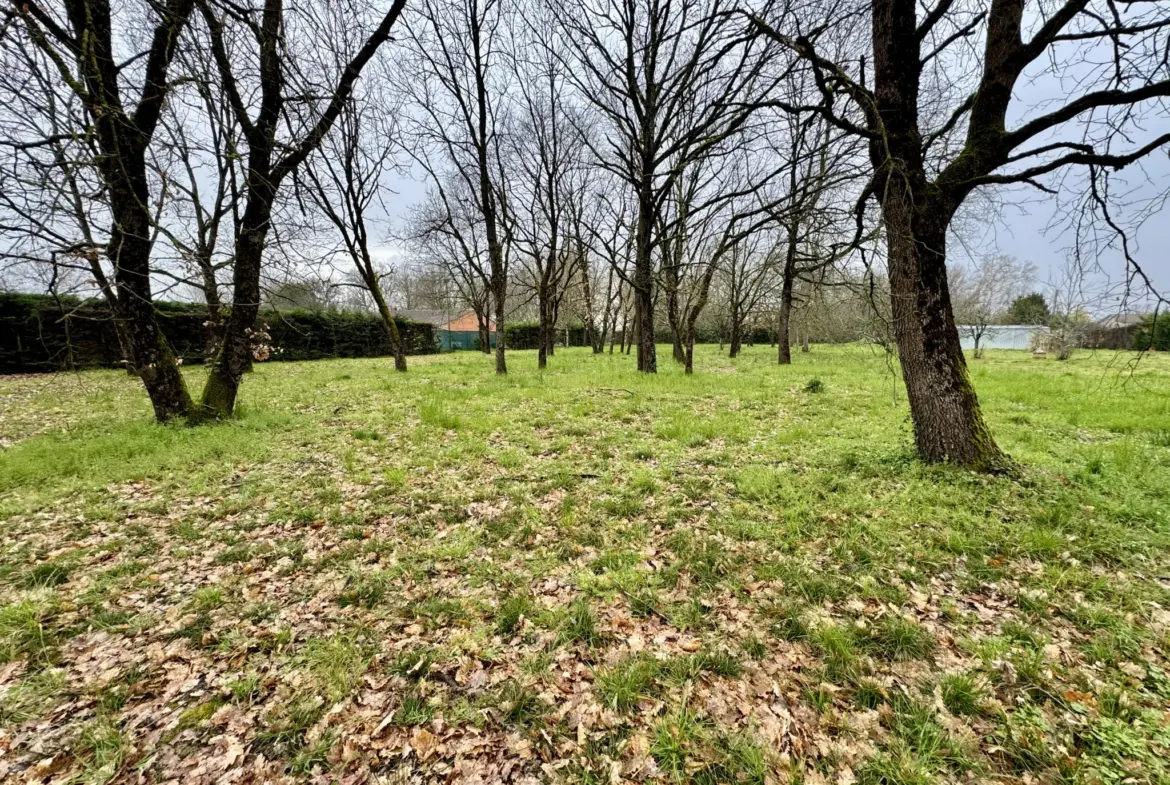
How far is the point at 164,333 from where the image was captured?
9609 millimetres

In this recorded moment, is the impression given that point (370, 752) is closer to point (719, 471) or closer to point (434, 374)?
point (719, 471)

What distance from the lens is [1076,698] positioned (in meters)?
1.96

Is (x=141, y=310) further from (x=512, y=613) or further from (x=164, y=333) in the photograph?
(x=512, y=613)

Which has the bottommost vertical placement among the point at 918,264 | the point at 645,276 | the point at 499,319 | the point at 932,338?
the point at 932,338

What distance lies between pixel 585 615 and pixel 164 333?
40.8 ft

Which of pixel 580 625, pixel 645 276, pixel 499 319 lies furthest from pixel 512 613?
pixel 499 319

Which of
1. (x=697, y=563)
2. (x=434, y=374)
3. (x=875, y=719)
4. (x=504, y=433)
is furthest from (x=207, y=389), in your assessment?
(x=875, y=719)

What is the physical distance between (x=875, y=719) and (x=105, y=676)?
3920 mm

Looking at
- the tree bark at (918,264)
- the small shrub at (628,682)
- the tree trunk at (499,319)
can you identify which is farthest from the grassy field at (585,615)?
the tree trunk at (499,319)

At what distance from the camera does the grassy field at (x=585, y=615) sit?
1.82 m

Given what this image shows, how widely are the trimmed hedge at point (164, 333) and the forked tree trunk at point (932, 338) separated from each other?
6536 mm

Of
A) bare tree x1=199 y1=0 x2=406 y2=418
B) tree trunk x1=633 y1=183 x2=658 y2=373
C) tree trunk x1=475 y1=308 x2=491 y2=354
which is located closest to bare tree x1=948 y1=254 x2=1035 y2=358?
tree trunk x1=633 y1=183 x2=658 y2=373

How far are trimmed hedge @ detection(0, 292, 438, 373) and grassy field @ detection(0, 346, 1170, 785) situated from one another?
7.47ft

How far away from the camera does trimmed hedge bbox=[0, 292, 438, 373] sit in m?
7.50
